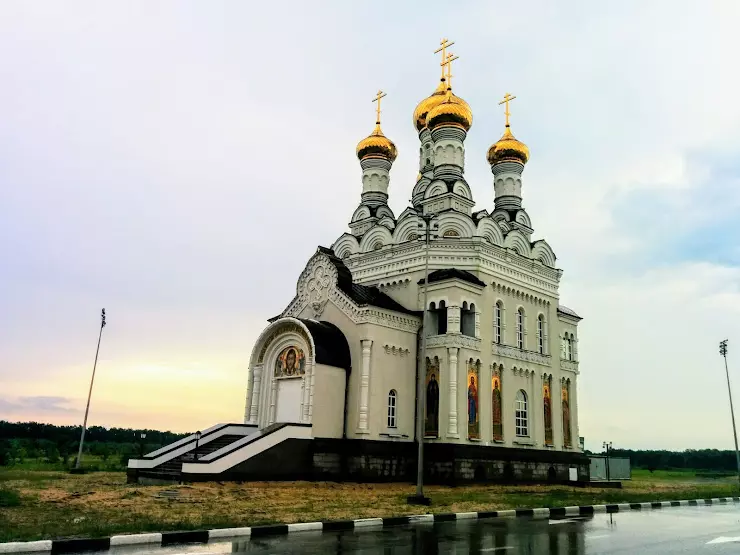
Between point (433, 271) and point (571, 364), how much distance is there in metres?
8.98

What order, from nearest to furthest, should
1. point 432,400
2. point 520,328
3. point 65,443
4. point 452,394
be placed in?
point 452,394
point 432,400
point 520,328
point 65,443

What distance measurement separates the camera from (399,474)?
22203mm

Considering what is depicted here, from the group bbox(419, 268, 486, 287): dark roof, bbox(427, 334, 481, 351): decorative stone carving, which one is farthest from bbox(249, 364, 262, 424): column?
bbox(419, 268, 486, 287): dark roof

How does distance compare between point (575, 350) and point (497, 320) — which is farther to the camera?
point (575, 350)

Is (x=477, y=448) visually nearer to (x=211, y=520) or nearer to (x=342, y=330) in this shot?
(x=342, y=330)

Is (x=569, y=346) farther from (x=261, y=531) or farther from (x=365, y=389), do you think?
(x=261, y=531)

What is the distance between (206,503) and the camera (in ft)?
44.3

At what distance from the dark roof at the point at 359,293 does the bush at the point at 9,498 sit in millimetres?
Result: 11796

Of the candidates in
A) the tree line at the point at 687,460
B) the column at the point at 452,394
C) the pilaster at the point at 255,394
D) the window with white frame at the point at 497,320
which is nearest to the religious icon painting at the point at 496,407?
the window with white frame at the point at 497,320

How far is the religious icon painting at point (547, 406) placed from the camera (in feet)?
89.1

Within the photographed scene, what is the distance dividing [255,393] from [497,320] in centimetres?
983

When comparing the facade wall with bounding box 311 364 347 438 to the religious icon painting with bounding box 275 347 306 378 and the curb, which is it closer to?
the religious icon painting with bounding box 275 347 306 378

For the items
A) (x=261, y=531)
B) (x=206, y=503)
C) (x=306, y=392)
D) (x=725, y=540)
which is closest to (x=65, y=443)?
(x=306, y=392)

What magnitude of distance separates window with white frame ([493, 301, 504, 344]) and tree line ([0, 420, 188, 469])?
1785 cm
